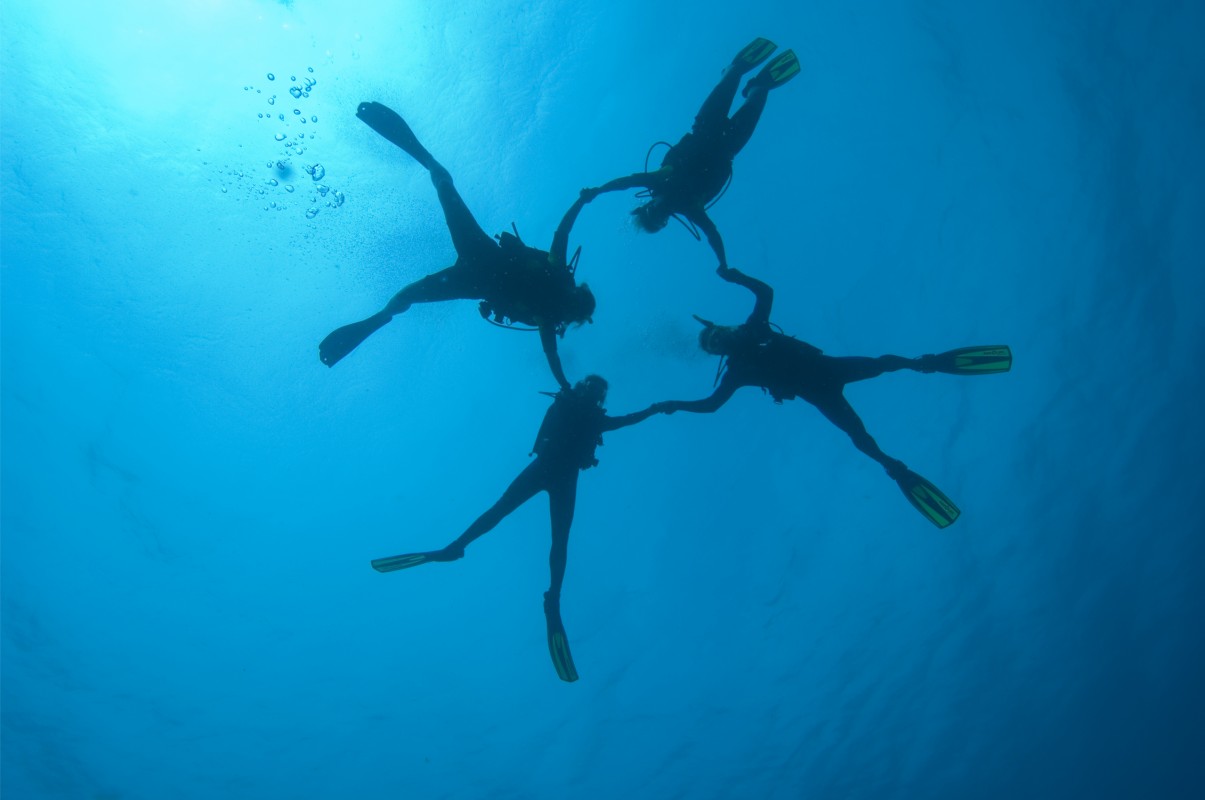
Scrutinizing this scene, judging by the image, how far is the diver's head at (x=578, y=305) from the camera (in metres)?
7.43

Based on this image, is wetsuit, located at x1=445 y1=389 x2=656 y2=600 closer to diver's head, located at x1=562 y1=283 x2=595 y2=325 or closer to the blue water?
diver's head, located at x1=562 y1=283 x2=595 y2=325

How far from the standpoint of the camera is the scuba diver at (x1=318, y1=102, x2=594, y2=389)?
720 centimetres

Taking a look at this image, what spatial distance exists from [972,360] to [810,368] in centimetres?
200

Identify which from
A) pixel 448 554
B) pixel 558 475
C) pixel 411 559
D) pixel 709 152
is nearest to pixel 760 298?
pixel 709 152

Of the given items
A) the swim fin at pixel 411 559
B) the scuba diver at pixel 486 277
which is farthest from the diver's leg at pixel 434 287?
the swim fin at pixel 411 559

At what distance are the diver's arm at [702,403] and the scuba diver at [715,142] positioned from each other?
1.60 m

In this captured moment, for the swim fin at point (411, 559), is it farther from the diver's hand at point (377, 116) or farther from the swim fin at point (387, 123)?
the diver's hand at point (377, 116)

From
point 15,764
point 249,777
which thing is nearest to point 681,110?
point 249,777

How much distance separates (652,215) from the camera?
8.55 m

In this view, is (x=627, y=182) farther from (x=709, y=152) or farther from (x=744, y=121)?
(x=744, y=121)

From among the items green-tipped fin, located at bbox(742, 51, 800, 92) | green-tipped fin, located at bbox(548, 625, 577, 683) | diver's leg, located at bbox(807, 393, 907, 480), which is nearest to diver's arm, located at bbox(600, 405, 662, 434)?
diver's leg, located at bbox(807, 393, 907, 480)

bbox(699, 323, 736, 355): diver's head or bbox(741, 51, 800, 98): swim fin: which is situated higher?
bbox(741, 51, 800, 98): swim fin

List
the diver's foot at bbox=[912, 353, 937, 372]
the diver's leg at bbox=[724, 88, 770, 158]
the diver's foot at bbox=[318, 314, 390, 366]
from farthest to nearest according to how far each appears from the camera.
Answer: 1. the diver's leg at bbox=[724, 88, 770, 158]
2. the diver's foot at bbox=[912, 353, 937, 372]
3. the diver's foot at bbox=[318, 314, 390, 366]

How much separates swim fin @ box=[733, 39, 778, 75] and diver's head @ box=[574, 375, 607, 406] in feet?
14.8
